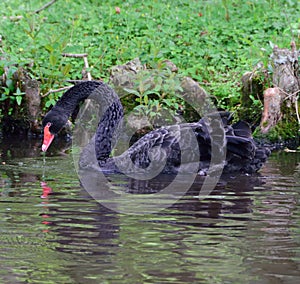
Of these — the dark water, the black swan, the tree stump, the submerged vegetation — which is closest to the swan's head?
the black swan

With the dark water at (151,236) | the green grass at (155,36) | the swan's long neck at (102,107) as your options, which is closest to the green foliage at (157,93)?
the green grass at (155,36)

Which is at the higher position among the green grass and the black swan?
the green grass

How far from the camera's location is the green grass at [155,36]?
928 centimetres

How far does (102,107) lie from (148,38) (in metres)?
2.87

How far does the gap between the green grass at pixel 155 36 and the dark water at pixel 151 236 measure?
127 inches

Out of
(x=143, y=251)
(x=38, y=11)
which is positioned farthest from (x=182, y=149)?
(x=38, y=11)

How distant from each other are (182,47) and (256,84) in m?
1.75

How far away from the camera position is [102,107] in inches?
300

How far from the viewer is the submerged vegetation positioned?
909 centimetres

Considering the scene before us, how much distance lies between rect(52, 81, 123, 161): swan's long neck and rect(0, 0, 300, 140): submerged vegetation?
1122mm

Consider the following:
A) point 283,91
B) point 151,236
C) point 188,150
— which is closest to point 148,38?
point 283,91

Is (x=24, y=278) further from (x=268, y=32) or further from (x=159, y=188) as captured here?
(x=268, y=32)

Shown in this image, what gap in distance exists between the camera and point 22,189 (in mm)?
5863

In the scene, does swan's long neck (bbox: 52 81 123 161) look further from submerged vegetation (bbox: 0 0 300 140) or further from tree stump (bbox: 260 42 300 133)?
tree stump (bbox: 260 42 300 133)
